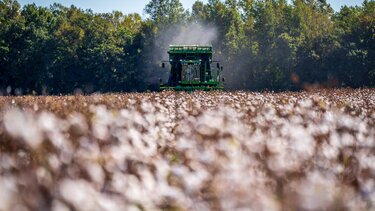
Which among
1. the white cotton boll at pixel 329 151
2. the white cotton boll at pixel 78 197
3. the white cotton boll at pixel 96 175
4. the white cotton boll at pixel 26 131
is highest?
the white cotton boll at pixel 26 131

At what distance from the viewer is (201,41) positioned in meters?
Result: 74.6

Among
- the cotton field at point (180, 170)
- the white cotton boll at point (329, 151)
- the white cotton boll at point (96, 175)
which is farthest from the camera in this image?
the white cotton boll at point (329, 151)

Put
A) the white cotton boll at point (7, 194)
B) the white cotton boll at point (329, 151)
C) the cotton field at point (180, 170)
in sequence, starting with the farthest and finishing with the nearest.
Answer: the white cotton boll at point (329, 151)
the cotton field at point (180, 170)
the white cotton boll at point (7, 194)

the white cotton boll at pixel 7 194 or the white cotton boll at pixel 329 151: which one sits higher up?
the white cotton boll at pixel 7 194

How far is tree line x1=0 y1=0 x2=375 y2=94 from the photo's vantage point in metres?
60.2

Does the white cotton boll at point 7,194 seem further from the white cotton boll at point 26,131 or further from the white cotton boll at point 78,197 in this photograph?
the white cotton boll at point 26,131

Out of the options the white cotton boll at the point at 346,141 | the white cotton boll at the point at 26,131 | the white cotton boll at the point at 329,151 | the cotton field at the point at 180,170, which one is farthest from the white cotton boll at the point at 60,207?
the white cotton boll at the point at 346,141

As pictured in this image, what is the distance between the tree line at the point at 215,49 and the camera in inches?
2370

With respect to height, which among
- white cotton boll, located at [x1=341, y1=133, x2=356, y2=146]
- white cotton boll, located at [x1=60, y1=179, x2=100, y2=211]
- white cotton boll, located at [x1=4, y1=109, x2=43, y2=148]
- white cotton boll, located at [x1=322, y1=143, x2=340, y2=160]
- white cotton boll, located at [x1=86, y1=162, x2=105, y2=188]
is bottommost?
white cotton boll, located at [x1=322, y1=143, x2=340, y2=160]

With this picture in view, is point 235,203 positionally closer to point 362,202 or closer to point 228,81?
point 362,202

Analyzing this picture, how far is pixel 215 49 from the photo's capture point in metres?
73.2

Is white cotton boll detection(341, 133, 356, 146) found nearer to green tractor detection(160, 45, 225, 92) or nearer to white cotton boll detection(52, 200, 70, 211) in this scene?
white cotton boll detection(52, 200, 70, 211)

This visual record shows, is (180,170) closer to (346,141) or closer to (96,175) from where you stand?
(96,175)

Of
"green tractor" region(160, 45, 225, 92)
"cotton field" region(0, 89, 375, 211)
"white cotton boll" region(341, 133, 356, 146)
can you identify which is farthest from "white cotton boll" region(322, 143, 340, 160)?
"green tractor" region(160, 45, 225, 92)
